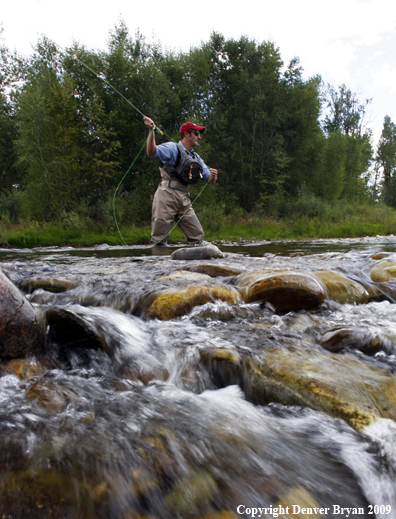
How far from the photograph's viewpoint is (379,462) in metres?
1.52

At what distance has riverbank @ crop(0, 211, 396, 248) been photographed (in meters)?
13.5

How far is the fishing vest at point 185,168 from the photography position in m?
7.13

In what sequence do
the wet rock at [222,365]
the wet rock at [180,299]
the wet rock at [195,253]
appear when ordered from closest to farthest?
1. the wet rock at [222,365]
2. the wet rock at [180,299]
3. the wet rock at [195,253]

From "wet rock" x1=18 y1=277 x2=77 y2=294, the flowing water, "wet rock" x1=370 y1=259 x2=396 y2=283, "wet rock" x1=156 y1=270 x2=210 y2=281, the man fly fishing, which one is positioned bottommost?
the flowing water

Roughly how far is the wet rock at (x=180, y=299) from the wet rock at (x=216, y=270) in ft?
3.32

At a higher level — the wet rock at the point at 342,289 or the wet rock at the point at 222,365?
the wet rock at the point at 342,289

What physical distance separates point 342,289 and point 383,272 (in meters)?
1.20

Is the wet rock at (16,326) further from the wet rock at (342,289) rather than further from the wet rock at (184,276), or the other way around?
the wet rock at (342,289)

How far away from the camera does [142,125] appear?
22172 millimetres

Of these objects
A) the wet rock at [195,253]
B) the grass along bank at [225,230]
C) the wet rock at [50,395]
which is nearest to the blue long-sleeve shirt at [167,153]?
the wet rock at [195,253]

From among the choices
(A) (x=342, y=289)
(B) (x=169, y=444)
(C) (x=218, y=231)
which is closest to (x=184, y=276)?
(A) (x=342, y=289)

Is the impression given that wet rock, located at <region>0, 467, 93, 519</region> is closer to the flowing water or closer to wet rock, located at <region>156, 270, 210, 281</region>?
the flowing water

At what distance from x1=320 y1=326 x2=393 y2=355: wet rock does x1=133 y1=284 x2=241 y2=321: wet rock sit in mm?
1160

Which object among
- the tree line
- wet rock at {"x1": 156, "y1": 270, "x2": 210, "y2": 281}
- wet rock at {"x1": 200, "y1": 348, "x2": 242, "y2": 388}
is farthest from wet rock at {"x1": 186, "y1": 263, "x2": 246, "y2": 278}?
the tree line
